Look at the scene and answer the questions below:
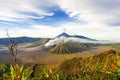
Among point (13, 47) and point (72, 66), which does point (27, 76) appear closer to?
point (13, 47)

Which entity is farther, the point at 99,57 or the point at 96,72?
the point at 99,57

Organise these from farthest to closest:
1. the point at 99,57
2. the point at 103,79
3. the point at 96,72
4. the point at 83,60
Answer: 1. the point at 83,60
2. the point at 99,57
3. the point at 96,72
4. the point at 103,79

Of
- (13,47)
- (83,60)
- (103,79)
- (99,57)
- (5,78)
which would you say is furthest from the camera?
(83,60)

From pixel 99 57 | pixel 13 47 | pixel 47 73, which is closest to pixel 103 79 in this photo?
pixel 47 73

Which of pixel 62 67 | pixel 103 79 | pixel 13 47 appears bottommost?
pixel 62 67

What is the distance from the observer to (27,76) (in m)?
9.20

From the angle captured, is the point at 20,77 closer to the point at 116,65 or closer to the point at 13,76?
the point at 13,76

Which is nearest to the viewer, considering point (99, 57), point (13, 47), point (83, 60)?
point (13, 47)

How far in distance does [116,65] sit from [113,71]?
528mm

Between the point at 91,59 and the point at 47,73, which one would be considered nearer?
the point at 47,73

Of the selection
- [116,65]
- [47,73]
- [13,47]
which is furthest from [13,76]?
[116,65]

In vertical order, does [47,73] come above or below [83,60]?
above

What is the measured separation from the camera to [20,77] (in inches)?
354

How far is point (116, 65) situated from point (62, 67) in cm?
14379
